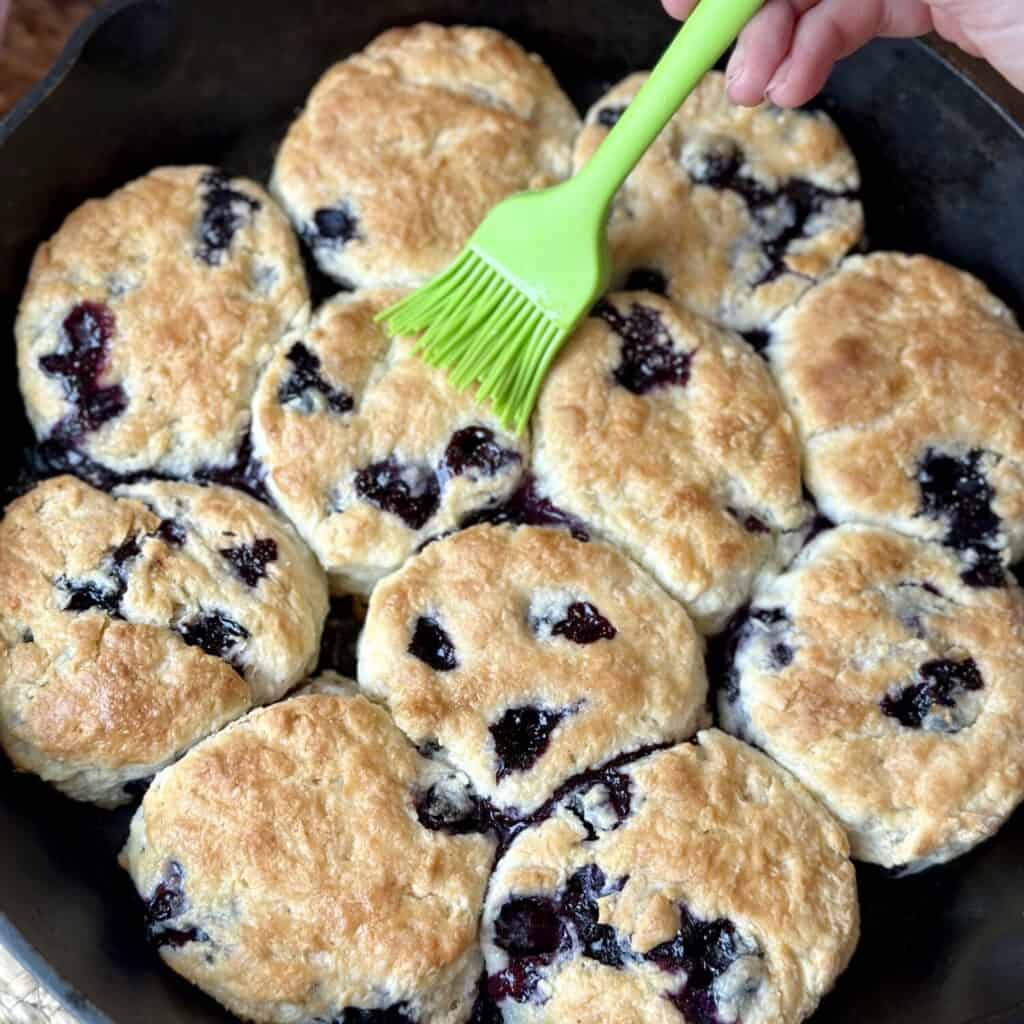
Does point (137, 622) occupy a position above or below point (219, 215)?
below

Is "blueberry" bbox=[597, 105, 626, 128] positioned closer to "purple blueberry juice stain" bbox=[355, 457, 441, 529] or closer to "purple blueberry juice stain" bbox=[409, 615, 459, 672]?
"purple blueberry juice stain" bbox=[355, 457, 441, 529]

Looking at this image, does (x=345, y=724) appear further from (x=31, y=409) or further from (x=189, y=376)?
(x=31, y=409)

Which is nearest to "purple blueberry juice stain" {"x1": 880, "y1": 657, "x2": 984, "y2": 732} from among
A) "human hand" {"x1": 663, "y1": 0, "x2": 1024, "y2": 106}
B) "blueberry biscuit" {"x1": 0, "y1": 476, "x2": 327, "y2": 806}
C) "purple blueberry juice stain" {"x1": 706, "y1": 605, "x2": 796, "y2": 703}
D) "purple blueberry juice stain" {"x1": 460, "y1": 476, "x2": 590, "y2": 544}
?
"purple blueberry juice stain" {"x1": 706, "y1": 605, "x2": 796, "y2": 703}

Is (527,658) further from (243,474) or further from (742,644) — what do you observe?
(243,474)

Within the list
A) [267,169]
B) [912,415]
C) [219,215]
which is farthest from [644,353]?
[267,169]

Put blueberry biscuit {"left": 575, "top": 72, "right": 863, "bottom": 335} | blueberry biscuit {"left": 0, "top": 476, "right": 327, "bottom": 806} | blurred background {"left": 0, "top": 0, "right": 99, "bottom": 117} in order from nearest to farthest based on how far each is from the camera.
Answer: blueberry biscuit {"left": 0, "top": 476, "right": 327, "bottom": 806} < blueberry biscuit {"left": 575, "top": 72, "right": 863, "bottom": 335} < blurred background {"left": 0, "top": 0, "right": 99, "bottom": 117}

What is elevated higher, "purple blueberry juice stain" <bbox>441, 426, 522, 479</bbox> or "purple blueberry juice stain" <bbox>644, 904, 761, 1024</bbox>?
"purple blueberry juice stain" <bbox>441, 426, 522, 479</bbox>

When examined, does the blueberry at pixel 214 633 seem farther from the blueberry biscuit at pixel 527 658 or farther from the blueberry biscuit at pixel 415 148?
the blueberry biscuit at pixel 415 148
